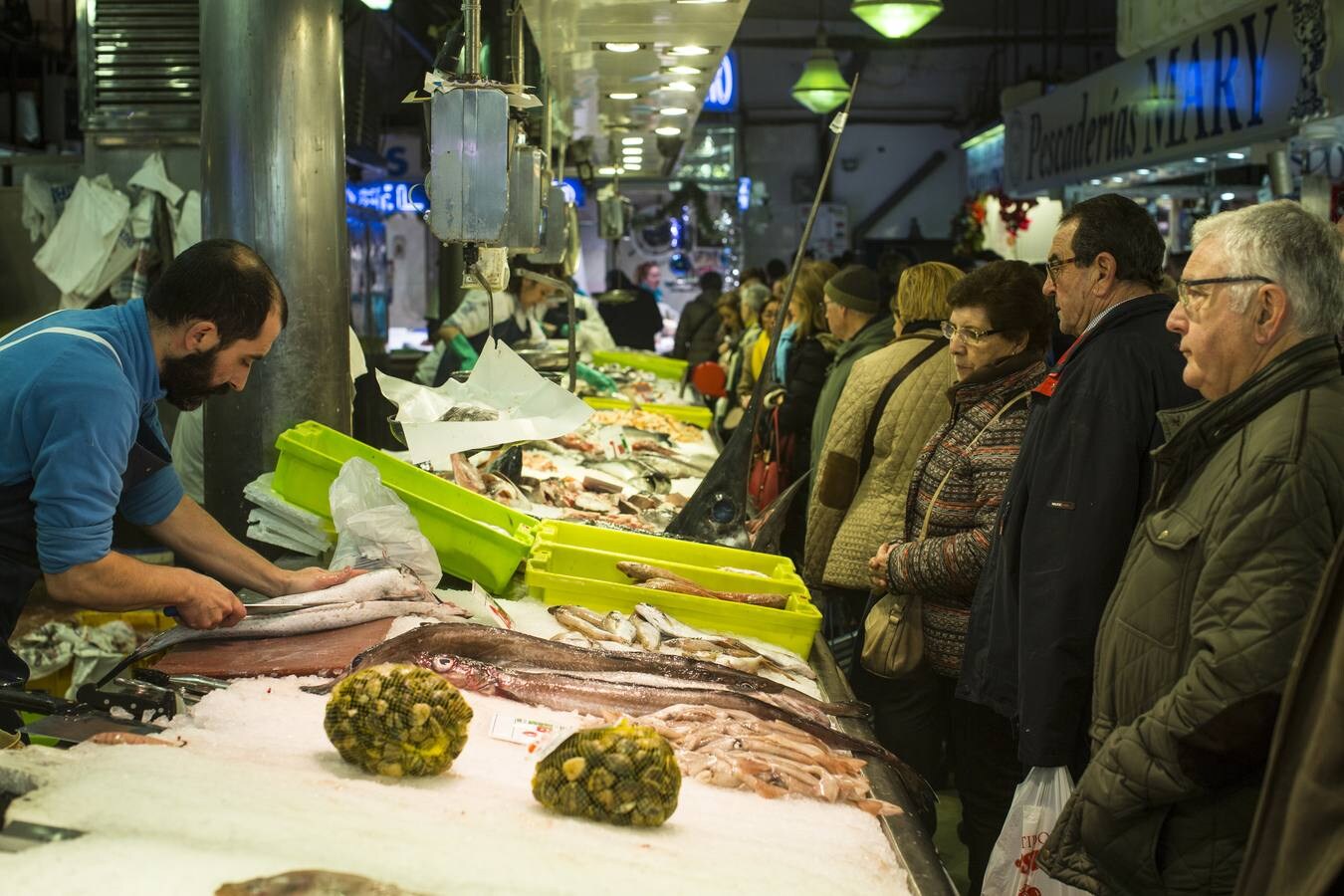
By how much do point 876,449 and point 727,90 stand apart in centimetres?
1836

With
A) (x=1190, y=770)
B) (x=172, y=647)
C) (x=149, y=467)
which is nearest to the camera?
(x=1190, y=770)

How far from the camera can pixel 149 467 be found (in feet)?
11.8

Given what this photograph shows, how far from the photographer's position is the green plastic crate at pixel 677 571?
13.1 feet

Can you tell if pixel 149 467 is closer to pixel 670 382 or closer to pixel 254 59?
pixel 254 59

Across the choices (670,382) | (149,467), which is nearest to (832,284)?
(149,467)

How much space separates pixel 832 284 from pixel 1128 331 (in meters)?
3.37

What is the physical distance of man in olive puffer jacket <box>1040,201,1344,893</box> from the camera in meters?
2.42

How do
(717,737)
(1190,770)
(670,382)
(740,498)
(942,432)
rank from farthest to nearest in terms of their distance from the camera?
(670,382)
(740,498)
(942,432)
(717,737)
(1190,770)

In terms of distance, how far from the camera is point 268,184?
16.9 ft

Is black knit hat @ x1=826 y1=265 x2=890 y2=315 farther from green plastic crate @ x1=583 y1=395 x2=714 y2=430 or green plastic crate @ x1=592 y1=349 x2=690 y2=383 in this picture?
green plastic crate @ x1=592 y1=349 x2=690 y2=383

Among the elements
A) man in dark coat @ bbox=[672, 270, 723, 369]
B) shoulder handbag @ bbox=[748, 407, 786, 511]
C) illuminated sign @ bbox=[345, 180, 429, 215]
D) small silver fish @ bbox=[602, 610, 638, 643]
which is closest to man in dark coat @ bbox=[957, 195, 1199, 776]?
small silver fish @ bbox=[602, 610, 638, 643]

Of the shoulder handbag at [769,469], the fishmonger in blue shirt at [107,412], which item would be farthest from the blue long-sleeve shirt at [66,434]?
the shoulder handbag at [769,469]

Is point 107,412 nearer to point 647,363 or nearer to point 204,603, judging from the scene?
point 204,603

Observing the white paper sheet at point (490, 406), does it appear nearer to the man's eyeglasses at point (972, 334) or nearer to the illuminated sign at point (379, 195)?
the man's eyeglasses at point (972, 334)
